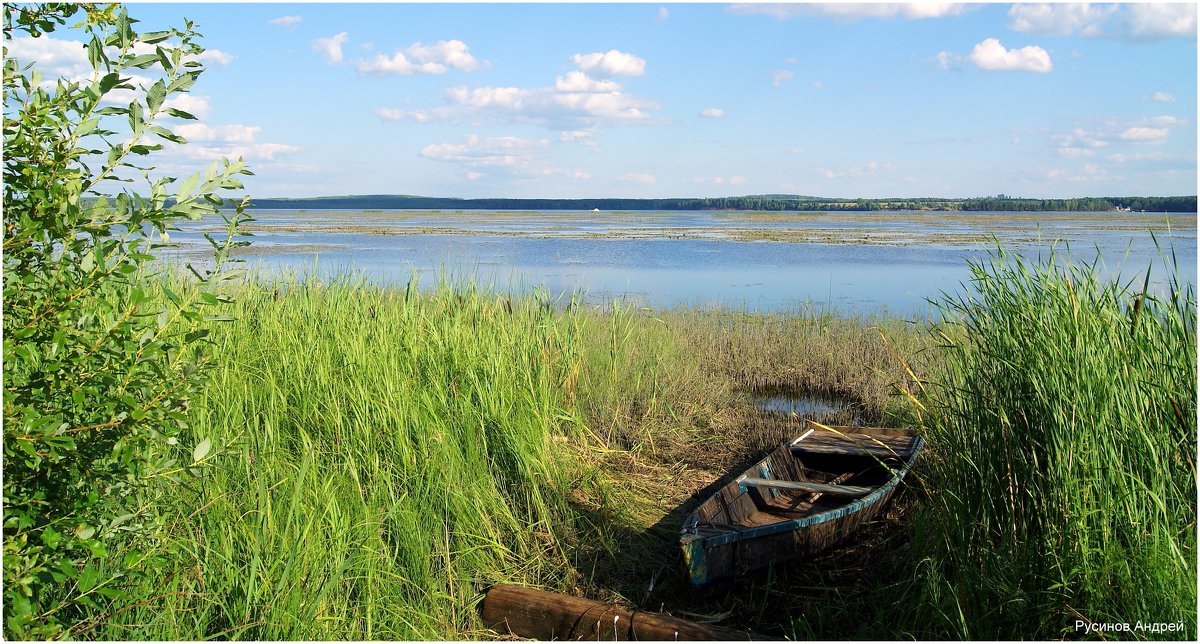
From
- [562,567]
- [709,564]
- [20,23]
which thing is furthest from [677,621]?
[20,23]

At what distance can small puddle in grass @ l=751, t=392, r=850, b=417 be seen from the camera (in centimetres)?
1040

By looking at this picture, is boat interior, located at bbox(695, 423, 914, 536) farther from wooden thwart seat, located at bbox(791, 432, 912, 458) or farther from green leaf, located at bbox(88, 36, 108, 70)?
green leaf, located at bbox(88, 36, 108, 70)

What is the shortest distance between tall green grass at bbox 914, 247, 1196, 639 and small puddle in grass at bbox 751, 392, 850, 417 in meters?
5.85

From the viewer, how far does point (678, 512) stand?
6.67 meters

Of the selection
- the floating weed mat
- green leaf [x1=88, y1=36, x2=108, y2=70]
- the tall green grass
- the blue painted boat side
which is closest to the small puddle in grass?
the floating weed mat

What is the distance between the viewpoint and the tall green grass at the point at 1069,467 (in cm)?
349

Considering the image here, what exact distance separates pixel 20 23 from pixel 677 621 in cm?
359

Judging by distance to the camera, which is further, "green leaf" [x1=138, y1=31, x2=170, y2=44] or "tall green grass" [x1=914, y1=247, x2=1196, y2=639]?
"tall green grass" [x1=914, y1=247, x2=1196, y2=639]

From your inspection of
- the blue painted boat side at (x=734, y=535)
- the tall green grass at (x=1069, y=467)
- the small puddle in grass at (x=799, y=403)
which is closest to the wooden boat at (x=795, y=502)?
the blue painted boat side at (x=734, y=535)

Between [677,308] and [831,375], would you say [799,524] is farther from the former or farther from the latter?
[677,308]

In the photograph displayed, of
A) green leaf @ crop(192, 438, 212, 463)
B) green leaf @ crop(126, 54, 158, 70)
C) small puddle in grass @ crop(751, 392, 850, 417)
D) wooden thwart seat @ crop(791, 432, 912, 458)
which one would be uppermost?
green leaf @ crop(126, 54, 158, 70)

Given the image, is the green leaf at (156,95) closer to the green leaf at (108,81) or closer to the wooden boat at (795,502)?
the green leaf at (108,81)

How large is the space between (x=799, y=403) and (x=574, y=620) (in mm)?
6857

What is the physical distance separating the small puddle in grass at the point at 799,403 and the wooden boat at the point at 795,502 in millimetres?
2051
